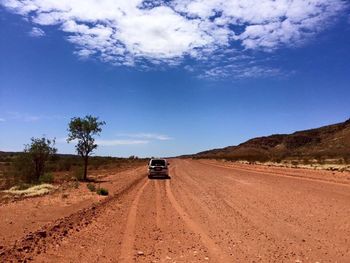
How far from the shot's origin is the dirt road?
9547mm

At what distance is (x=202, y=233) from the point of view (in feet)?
39.9

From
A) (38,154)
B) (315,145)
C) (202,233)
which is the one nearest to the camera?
(202,233)

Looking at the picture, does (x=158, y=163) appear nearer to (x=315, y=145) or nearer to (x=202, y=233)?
(x=202, y=233)

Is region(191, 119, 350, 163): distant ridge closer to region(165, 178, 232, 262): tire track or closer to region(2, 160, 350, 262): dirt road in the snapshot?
region(2, 160, 350, 262): dirt road

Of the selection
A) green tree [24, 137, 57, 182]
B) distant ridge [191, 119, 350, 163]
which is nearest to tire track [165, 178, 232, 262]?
green tree [24, 137, 57, 182]

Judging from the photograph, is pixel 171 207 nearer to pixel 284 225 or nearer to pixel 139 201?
pixel 139 201

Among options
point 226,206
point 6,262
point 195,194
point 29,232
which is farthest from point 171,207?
point 6,262

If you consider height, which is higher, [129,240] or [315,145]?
[315,145]

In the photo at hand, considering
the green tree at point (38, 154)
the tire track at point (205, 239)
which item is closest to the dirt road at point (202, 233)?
the tire track at point (205, 239)

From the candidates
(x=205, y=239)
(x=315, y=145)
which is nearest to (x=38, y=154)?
(x=205, y=239)

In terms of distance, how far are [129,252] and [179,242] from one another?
1.56m

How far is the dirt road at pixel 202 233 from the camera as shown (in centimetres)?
955

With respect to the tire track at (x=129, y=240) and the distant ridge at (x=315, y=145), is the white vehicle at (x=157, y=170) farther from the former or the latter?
the distant ridge at (x=315, y=145)

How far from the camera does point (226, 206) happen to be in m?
18.1
